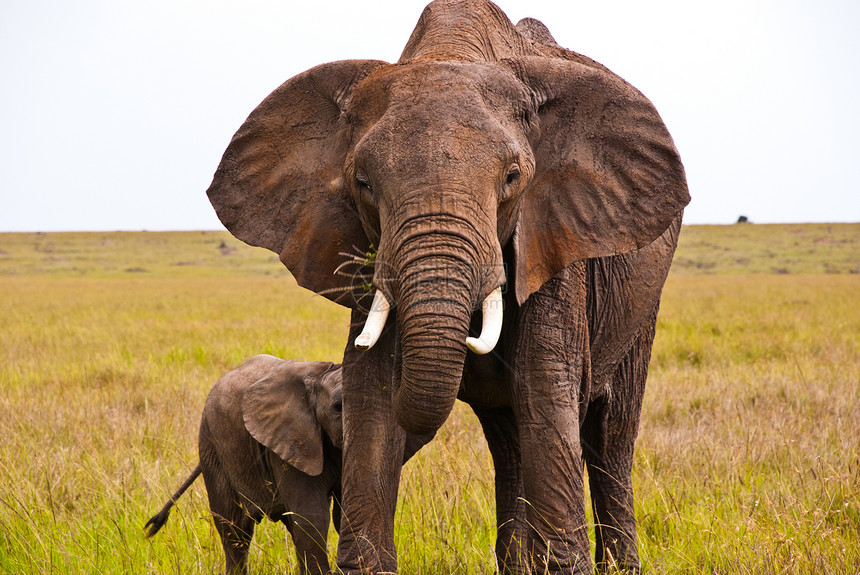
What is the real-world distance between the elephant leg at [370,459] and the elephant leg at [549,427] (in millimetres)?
478

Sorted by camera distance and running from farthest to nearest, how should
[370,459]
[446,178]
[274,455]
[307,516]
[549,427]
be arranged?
[274,455] < [307,516] < [370,459] < [549,427] < [446,178]

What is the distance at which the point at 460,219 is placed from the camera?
2.67m

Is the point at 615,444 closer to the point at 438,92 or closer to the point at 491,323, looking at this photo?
the point at 491,323

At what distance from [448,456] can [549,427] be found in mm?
2505

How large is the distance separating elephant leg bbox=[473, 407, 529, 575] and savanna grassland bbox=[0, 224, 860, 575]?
121mm

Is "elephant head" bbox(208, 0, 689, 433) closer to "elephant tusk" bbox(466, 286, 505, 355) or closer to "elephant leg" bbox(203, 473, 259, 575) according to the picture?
"elephant tusk" bbox(466, 286, 505, 355)

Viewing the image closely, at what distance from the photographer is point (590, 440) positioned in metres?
4.71

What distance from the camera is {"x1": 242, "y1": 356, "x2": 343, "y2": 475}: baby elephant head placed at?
4.35 m

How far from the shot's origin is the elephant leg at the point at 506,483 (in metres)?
4.27

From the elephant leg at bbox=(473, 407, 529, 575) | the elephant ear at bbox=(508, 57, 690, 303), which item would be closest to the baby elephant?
the elephant leg at bbox=(473, 407, 529, 575)

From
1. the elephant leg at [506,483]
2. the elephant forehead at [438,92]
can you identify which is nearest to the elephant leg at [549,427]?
the elephant forehead at [438,92]

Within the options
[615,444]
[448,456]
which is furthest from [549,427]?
[448,456]

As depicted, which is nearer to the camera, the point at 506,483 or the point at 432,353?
the point at 432,353

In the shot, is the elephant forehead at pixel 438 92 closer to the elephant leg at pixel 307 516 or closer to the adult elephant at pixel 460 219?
the adult elephant at pixel 460 219
